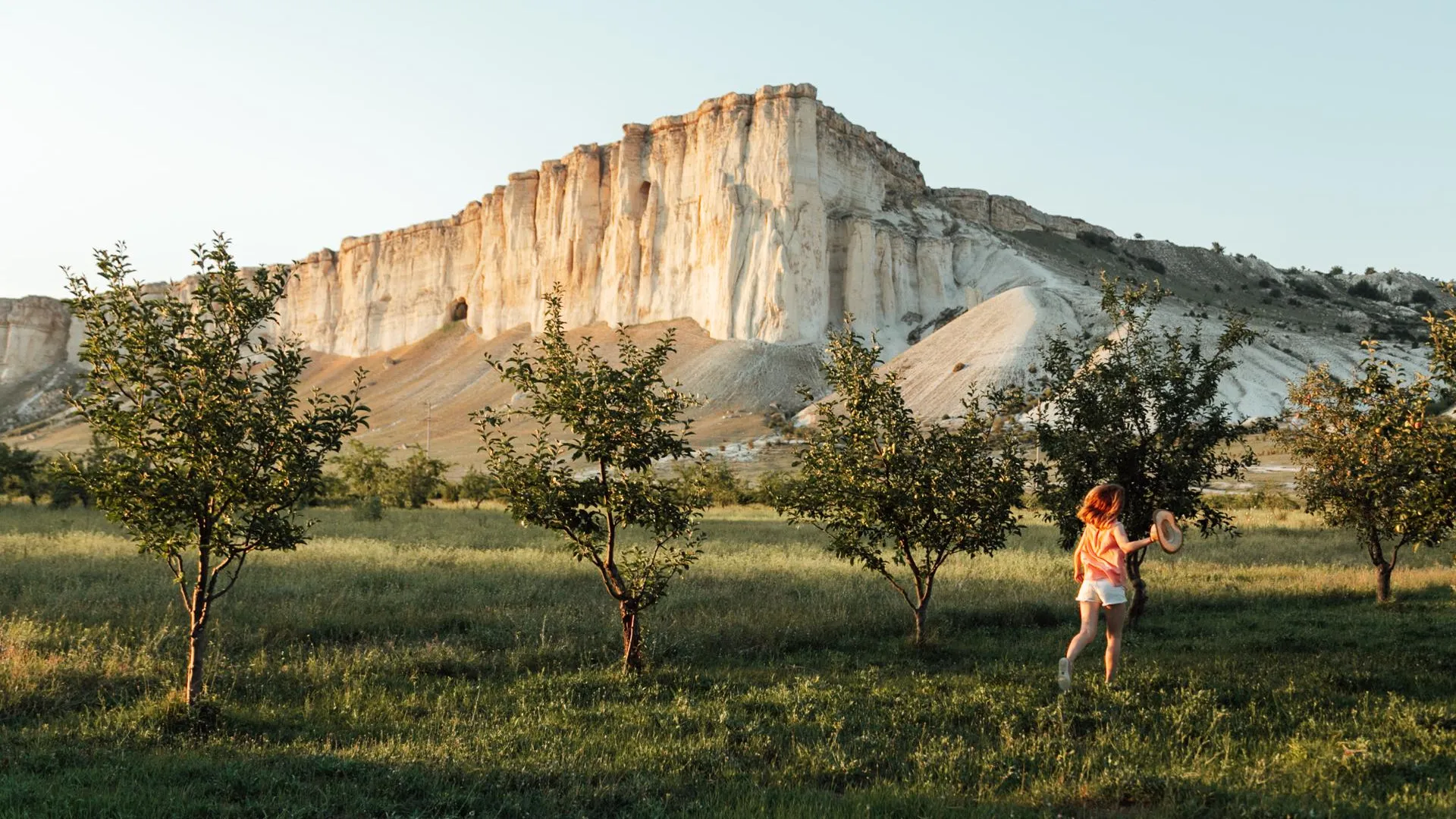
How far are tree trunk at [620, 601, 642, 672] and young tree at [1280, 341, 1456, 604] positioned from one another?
27.5ft

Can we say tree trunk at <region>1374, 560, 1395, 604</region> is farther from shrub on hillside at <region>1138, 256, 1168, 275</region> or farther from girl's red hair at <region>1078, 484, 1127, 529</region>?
shrub on hillside at <region>1138, 256, 1168, 275</region>

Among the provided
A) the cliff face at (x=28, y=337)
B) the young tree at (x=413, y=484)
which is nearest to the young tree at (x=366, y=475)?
the young tree at (x=413, y=484)

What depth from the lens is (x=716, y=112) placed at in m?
84.4

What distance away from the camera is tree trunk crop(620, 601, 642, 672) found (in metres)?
9.87

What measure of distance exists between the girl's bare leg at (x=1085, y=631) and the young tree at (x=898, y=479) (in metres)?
2.90

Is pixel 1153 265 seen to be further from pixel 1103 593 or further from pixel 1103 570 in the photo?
pixel 1103 593

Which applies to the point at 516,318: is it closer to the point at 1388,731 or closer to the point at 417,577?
the point at 417,577

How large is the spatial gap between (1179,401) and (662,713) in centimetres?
898

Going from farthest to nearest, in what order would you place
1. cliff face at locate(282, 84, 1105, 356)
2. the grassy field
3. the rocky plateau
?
cliff face at locate(282, 84, 1105, 356) → the rocky plateau → the grassy field

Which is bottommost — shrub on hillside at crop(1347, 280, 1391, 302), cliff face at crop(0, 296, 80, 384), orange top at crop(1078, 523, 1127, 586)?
orange top at crop(1078, 523, 1127, 586)

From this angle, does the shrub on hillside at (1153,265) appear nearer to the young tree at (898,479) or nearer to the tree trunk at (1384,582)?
the tree trunk at (1384,582)

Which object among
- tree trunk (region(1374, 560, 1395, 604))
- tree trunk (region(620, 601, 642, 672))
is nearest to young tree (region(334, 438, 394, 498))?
tree trunk (region(620, 601, 642, 672))

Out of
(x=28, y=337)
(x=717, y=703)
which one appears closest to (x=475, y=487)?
(x=717, y=703)

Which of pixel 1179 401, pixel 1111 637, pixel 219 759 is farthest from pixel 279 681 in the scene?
pixel 1179 401
